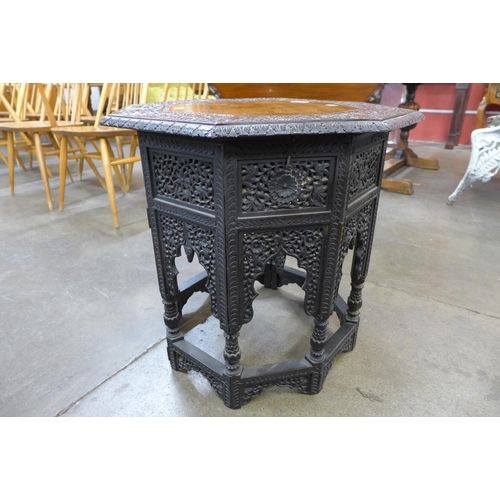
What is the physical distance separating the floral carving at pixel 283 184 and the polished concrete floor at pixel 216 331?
653mm

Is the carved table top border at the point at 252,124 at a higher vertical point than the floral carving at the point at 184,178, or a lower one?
higher

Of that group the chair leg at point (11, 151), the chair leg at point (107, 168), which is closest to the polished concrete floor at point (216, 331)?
the chair leg at point (107, 168)

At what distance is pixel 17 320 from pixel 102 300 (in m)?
0.33

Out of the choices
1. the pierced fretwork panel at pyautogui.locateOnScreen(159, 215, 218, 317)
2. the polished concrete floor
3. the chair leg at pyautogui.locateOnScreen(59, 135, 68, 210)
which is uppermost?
the pierced fretwork panel at pyautogui.locateOnScreen(159, 215, 218, 317)

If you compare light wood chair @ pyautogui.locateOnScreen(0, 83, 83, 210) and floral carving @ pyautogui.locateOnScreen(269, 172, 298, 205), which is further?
light wood chair @ pyautogui.locateOnScreen(0, 83, 83, 210)

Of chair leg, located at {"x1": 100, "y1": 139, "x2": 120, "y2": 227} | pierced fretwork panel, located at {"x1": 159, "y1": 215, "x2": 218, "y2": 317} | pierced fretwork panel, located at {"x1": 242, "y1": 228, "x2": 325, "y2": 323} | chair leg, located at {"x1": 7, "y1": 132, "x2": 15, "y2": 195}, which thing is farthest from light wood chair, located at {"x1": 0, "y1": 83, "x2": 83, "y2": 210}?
pierced fretwork panel, located at {"x1": 242, "y1": 228, "x2": 325, "y2": 323}

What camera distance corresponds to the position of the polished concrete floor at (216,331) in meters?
1.11

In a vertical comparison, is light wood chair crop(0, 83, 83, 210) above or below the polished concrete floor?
above

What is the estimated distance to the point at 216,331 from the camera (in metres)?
1.44

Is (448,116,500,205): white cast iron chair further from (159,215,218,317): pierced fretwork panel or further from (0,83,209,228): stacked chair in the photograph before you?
(159,215,218,317): pierced fretwork panel

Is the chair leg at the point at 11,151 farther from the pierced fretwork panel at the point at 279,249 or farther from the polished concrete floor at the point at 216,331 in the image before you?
the pierced fretwork panel at the point at 279,249

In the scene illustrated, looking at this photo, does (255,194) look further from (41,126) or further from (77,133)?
(41,126)

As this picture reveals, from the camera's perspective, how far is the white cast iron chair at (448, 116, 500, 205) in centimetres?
254

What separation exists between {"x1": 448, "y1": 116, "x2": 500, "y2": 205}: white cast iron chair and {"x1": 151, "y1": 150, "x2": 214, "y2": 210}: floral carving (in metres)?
2.56
